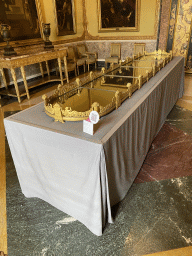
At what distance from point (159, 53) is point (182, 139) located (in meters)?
2.48

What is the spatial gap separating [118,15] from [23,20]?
12.9 feet

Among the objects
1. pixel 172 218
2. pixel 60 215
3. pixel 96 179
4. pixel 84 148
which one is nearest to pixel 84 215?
pixel 60 215

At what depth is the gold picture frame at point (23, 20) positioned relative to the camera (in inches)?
220

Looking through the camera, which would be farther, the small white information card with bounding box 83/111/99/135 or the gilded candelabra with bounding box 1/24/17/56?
the gilded candelabra with bounding box 1/24/17/56

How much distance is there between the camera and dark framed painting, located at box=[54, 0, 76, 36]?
24.3 ft

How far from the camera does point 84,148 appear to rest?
1.63 m

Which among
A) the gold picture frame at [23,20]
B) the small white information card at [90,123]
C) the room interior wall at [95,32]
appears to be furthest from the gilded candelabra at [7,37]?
the small white information card at [90,123]

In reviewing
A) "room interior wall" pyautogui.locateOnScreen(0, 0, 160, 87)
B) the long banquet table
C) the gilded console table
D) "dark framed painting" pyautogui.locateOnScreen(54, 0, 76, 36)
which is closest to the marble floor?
the long banquet table

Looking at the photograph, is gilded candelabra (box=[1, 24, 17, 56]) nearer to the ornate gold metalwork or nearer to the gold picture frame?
the gold picture frame

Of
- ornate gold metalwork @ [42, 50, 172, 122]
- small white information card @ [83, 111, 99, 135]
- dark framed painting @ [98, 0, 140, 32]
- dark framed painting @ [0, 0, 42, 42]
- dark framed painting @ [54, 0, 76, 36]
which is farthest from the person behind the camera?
dark framed painting @ [98, 0, 140, 32]

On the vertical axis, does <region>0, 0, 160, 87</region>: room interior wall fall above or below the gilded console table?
above

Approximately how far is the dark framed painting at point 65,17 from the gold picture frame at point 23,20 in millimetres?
1045

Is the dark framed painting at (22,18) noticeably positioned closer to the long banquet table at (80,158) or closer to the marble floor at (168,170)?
the marble floor at (168,170)

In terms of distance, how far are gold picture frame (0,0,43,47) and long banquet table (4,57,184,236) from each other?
464cm
